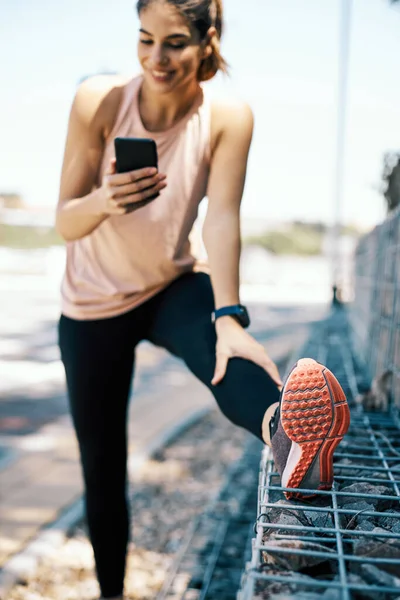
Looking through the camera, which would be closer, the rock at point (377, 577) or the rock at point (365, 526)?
the rock at point (377, 577)

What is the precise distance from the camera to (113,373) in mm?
2232

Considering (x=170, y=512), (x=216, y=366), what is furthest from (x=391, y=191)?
(x=216, y=366)

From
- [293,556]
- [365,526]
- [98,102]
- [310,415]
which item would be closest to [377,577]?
[293,556]

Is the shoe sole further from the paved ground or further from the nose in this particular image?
the paved ground

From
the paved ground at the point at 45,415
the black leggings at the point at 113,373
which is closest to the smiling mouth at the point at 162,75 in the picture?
the black leggings at the point at 113,373

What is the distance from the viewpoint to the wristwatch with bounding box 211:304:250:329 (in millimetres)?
1923

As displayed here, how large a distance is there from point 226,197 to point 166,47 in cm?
45

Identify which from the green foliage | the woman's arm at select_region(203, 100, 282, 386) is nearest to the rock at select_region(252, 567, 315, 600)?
the woman's arm at select_region(203, 100, 282, 386)

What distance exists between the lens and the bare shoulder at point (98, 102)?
6.57 ft

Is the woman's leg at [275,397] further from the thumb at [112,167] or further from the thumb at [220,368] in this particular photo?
the thumb at [112,167]

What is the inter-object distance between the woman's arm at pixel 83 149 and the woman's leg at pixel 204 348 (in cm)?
35

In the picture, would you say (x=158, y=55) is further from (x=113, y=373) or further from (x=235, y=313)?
(x=113, y=373)

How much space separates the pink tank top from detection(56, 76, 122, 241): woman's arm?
0.04 meters

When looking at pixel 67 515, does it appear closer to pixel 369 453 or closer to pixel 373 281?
pixel 369 453
